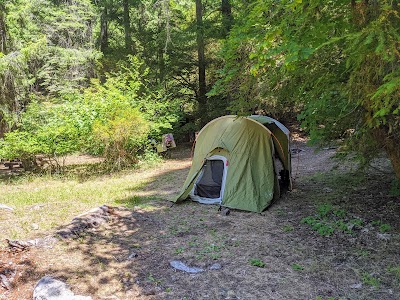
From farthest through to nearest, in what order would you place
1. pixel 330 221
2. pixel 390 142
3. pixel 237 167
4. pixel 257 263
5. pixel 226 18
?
pixel 226 18 < pixel 237 167 < pixel 330 221 < pixel 390 142 < pixel 257 263

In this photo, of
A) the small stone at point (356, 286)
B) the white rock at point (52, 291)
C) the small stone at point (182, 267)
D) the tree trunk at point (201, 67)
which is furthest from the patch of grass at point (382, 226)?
the tree trunk at point (201, 67)

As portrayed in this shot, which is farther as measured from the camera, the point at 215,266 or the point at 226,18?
the point at 226,18

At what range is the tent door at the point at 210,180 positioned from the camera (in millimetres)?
6992

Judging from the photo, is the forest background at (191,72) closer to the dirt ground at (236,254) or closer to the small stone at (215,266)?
the dirt ground at (236,254)

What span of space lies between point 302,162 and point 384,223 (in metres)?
5.67

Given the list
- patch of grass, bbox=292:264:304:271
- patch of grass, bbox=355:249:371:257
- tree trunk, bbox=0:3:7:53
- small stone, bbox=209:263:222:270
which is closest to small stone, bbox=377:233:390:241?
patch of grass, bbox=355:249:371:257

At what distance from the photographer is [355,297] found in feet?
11.2

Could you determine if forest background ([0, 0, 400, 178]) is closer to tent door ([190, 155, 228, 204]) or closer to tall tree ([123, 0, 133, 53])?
tall tree ([123, 0, 133, 53])

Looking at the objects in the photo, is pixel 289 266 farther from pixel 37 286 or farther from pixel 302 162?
pixel 302 162

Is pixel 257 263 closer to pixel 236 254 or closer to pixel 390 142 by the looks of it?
pixel 236 254

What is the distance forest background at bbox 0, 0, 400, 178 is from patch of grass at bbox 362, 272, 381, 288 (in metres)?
1.63

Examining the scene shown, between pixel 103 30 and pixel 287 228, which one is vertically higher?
pixel 103 30

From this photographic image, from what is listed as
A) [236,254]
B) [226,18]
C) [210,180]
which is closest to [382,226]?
[236,254]

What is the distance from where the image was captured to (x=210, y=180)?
708 cm
